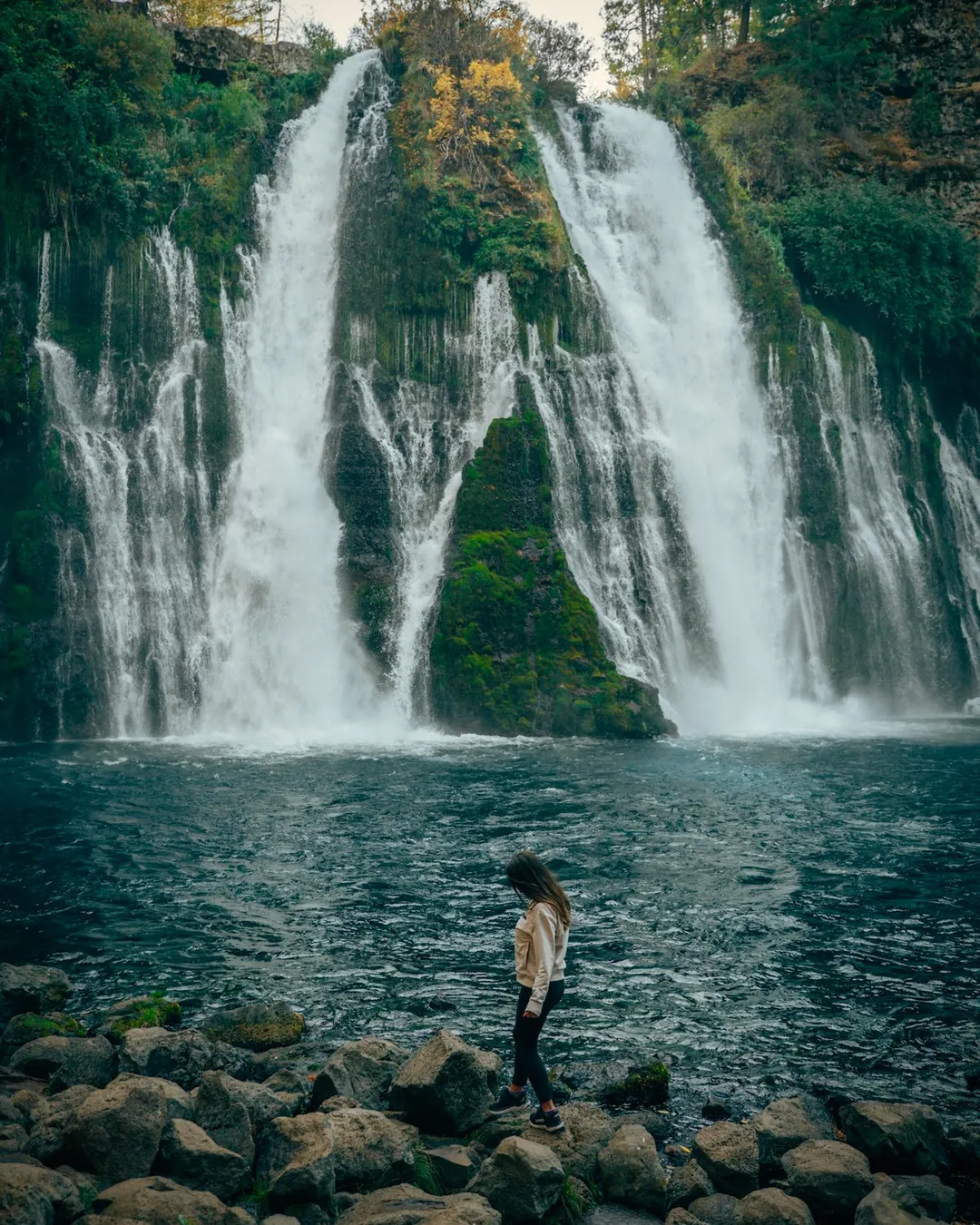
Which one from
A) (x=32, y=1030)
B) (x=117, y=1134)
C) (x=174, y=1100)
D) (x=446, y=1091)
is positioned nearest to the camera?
(x=117, y=1134)

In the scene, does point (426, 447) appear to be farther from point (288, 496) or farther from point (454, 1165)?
point (454, 1165)

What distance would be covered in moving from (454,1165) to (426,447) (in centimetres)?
2793

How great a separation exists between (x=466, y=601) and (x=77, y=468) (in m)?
11.5

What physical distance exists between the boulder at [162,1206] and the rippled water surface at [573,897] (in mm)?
3644

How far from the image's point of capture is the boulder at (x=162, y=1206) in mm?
6129

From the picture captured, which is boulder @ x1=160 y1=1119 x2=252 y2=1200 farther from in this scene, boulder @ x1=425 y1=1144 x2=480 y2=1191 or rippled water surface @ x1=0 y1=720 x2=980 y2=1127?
rippled water surface @ x1=0 y1=720 x2=980 y2=1127

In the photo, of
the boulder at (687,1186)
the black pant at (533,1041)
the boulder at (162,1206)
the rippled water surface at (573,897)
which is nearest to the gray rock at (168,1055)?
the rippled water surface at (573,897)

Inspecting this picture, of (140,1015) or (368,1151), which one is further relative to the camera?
(140,1015)

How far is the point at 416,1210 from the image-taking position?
6.53 m

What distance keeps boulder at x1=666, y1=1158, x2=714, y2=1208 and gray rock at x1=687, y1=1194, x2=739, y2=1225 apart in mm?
77

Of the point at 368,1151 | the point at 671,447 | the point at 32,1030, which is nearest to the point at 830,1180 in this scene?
the point at 368,1151

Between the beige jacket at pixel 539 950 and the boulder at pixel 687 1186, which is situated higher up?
the beige jacket at pixel 539 950

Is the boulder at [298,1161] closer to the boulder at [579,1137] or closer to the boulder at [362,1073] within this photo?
the boulder at [362,1073]

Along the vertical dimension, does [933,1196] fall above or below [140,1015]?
below
